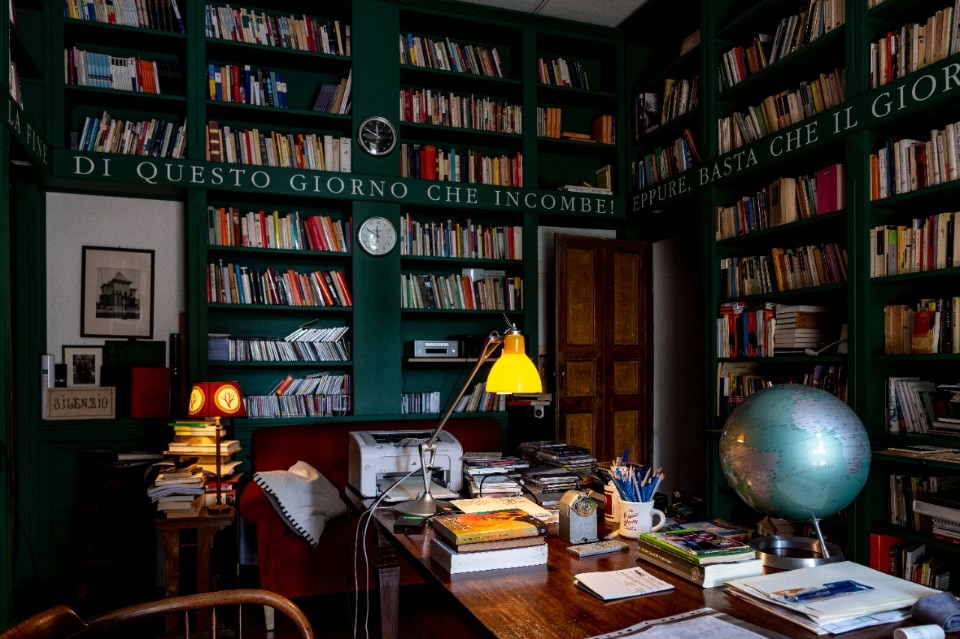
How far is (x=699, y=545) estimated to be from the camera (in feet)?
4.75

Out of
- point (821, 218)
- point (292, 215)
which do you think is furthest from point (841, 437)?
point (292, 215)

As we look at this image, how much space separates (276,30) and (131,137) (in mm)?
1085

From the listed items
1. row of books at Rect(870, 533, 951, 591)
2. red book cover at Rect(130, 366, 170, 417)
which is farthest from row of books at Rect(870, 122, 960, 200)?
red book cover at Rect(130, 366, 170, 417)

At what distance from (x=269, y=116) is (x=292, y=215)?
0.66 metres

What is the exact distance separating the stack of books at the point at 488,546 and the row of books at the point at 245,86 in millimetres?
3307

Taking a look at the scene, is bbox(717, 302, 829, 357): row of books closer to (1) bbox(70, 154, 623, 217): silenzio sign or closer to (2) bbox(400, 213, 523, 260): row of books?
(1) bbox(70, 154, 623, 217): silenzio sign

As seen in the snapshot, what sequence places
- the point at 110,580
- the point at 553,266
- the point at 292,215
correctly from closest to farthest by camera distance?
the point at 110,580 < the point at 292,215 < the point at 553,266

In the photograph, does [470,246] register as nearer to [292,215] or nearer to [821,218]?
[292,215]

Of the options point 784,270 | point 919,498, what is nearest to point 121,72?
point 784,270

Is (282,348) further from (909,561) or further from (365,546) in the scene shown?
(909,561)

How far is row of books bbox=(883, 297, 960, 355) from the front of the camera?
8.63ft

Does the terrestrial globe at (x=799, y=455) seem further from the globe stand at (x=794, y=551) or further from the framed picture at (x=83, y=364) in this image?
the framed picture at (x=83, y=364)

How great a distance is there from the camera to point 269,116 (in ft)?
13.6

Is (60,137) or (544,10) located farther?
(544,10)
